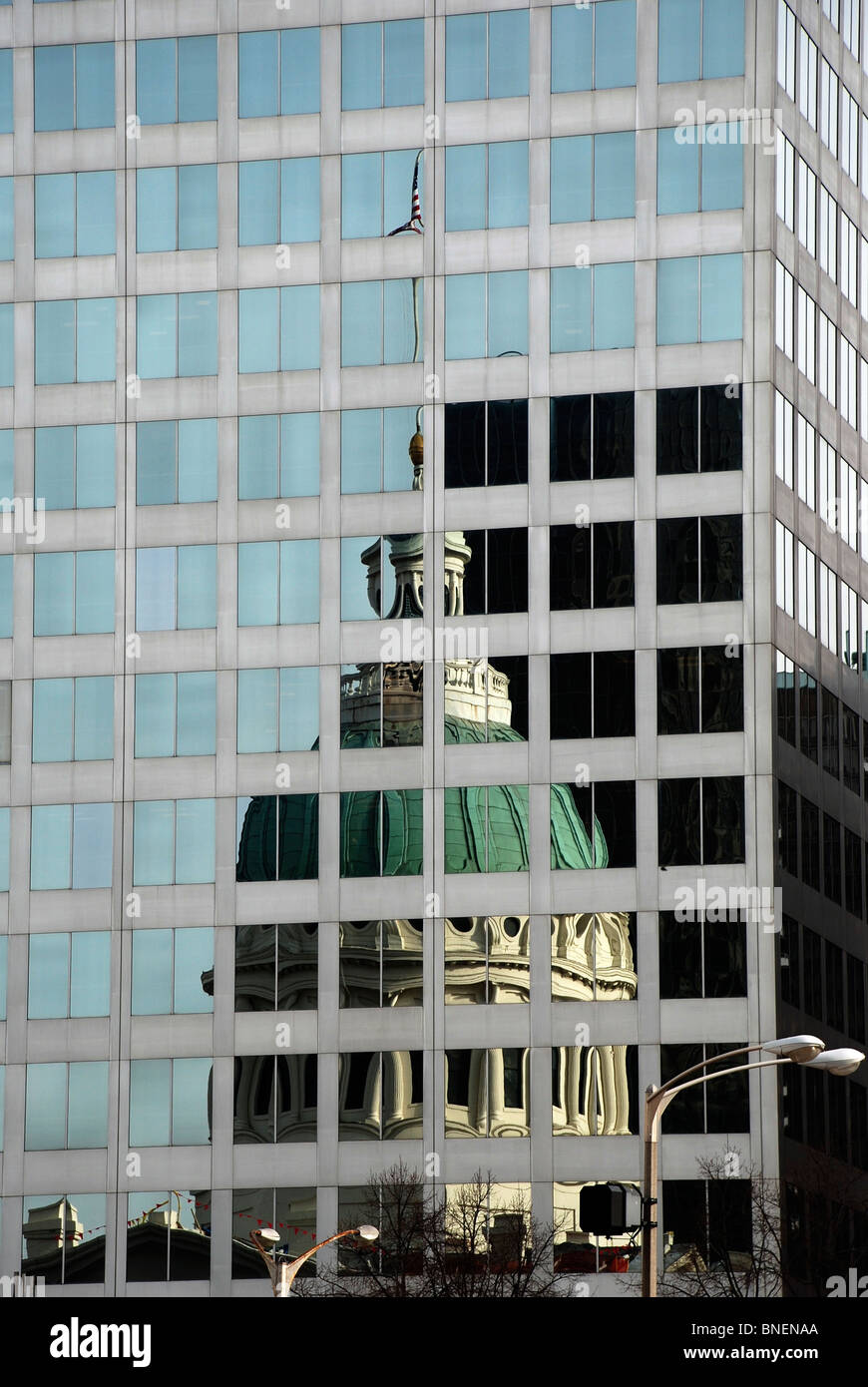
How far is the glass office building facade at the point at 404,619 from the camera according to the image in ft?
215

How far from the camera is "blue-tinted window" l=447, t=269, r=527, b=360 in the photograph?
2724 inches

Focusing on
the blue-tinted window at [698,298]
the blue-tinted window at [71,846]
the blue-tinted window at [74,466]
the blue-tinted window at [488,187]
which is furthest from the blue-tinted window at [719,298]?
the blue-tinted window at [71,846]

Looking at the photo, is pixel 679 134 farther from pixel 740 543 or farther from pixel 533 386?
pixel 740 543

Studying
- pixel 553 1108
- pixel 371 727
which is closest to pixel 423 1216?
pixel 553 1108

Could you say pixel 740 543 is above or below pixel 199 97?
below

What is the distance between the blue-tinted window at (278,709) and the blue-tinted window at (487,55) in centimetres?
2101

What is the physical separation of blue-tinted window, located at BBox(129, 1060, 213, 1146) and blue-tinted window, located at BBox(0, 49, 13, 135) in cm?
3455

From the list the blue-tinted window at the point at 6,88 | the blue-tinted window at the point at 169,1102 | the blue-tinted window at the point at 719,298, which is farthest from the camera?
the blue-tinted window at the point at 6,88

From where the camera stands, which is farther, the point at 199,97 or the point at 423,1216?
the point at 199,97

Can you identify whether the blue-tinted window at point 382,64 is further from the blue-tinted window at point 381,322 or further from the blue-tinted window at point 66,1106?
the blue-tinted window at point 66,1106

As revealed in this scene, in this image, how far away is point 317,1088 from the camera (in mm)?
66375

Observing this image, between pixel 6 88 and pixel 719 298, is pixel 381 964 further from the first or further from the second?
pixel 6 88

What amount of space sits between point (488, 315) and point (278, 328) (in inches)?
297

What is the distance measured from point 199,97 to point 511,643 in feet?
75.9
